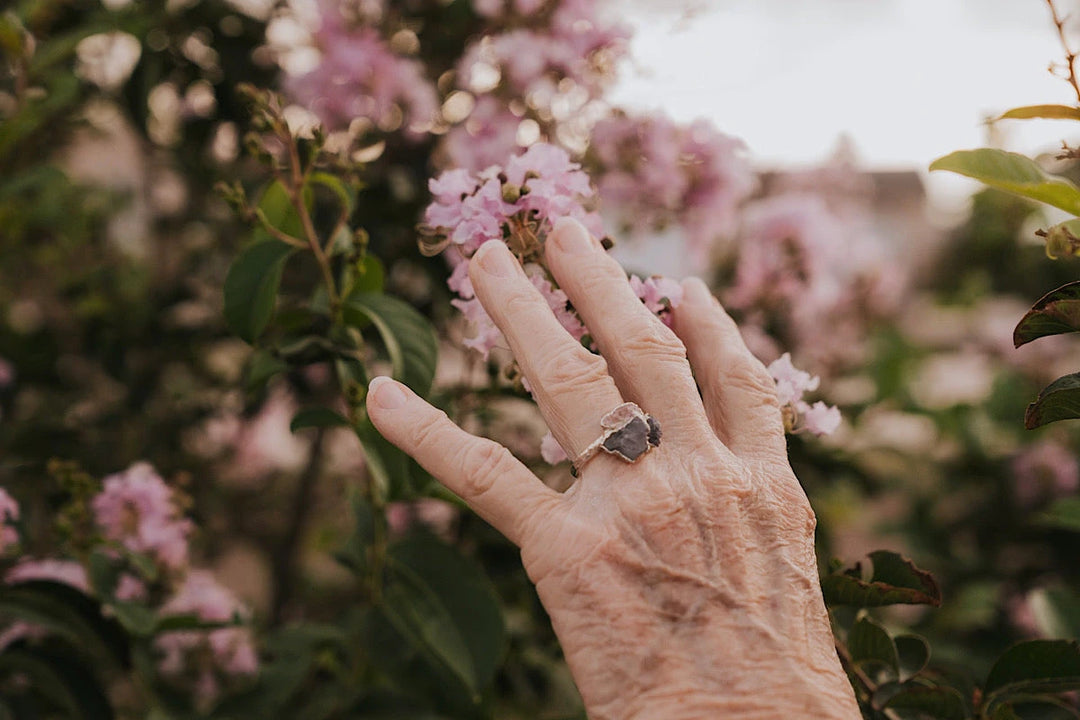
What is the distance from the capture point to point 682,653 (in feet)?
2.39

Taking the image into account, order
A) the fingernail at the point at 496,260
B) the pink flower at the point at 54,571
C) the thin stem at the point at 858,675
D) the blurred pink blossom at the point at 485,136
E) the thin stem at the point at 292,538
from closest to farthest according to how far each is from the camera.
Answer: the fingernail at the point at 496,260 → the thin stem at the point at 858,675 → the pink flower at the point at 54,571 → the blurred pink blossom at the point at 485,136 → the thin stem at the point at 292,538

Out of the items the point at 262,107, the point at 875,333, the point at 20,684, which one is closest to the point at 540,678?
the point at 20,684

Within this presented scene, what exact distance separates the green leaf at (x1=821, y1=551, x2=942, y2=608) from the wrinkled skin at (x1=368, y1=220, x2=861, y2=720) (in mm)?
103

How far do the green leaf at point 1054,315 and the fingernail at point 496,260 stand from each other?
19.9 inches

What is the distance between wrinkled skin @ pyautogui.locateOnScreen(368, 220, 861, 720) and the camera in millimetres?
729

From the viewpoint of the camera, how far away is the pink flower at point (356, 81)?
67.2 inches

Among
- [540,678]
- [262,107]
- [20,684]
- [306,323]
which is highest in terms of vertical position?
[262,107]

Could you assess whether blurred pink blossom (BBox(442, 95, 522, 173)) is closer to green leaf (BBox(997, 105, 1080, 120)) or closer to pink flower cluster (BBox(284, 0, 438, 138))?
pink flower cluster (BBox(284, 0, 438, 138))

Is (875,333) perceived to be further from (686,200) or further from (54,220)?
(54,220)

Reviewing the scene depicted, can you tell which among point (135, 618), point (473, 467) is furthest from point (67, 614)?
point (473, 467)

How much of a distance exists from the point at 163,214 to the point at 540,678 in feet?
5.75

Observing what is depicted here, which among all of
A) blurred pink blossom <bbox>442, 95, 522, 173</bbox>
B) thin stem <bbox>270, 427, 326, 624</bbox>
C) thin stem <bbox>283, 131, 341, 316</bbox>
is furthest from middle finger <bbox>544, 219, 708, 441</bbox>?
thin stem <bbox>270, 427, 326, 624</bbox>

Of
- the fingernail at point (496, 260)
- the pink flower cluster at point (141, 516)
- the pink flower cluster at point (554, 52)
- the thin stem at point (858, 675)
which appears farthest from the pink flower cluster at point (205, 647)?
the pink flower cluster at point (554, 52)

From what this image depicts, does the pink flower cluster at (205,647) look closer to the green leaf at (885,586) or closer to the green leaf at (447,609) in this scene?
the green leaf at (447,609)
